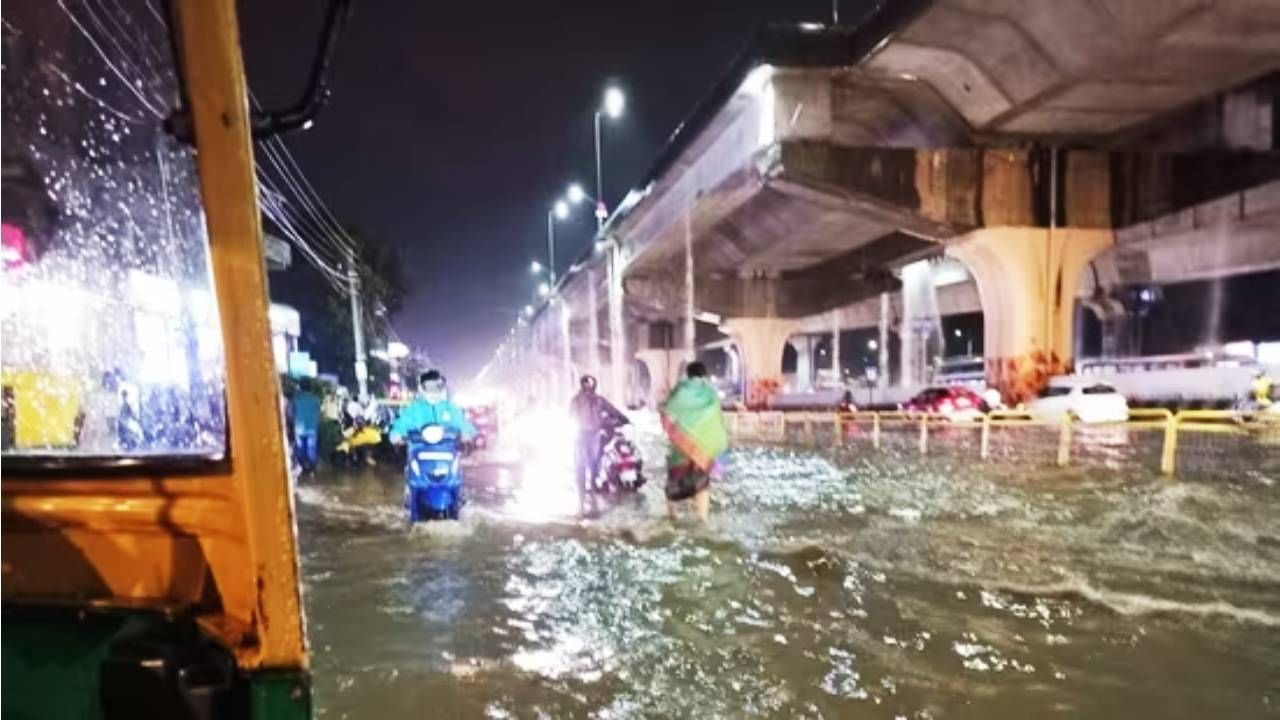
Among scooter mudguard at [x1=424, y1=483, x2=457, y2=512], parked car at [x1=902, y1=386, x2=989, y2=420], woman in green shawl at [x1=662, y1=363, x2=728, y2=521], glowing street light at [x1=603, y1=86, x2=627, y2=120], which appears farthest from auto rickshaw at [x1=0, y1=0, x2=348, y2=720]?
glowing street light at [x1=603, y1=86, x2=627, y2=120]

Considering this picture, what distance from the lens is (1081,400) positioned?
24.0 meters

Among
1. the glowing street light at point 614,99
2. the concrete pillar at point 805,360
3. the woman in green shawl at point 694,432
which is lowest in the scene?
the concrete pillar at point 805,360

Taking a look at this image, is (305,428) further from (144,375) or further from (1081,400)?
(1081,400)

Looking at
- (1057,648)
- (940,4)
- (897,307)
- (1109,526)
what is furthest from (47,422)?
(897,307)

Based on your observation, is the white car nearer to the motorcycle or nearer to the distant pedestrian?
the motorcycle

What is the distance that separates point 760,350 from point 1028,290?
2467cm

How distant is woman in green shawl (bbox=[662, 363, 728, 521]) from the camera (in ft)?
34.0

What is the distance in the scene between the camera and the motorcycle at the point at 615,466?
1284 cm

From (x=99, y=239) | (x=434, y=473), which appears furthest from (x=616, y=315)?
(x=99, y=239)

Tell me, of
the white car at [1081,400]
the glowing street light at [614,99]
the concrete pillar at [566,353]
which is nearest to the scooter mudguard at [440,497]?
the white car at [1081,400]

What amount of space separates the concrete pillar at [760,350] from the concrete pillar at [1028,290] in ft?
70.2

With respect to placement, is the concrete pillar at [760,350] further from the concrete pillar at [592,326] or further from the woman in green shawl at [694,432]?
the woman in green shawl at [694,432]

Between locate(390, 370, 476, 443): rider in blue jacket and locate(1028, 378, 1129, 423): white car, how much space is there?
17414mm

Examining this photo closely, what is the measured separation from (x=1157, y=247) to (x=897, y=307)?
1869 centimetres
